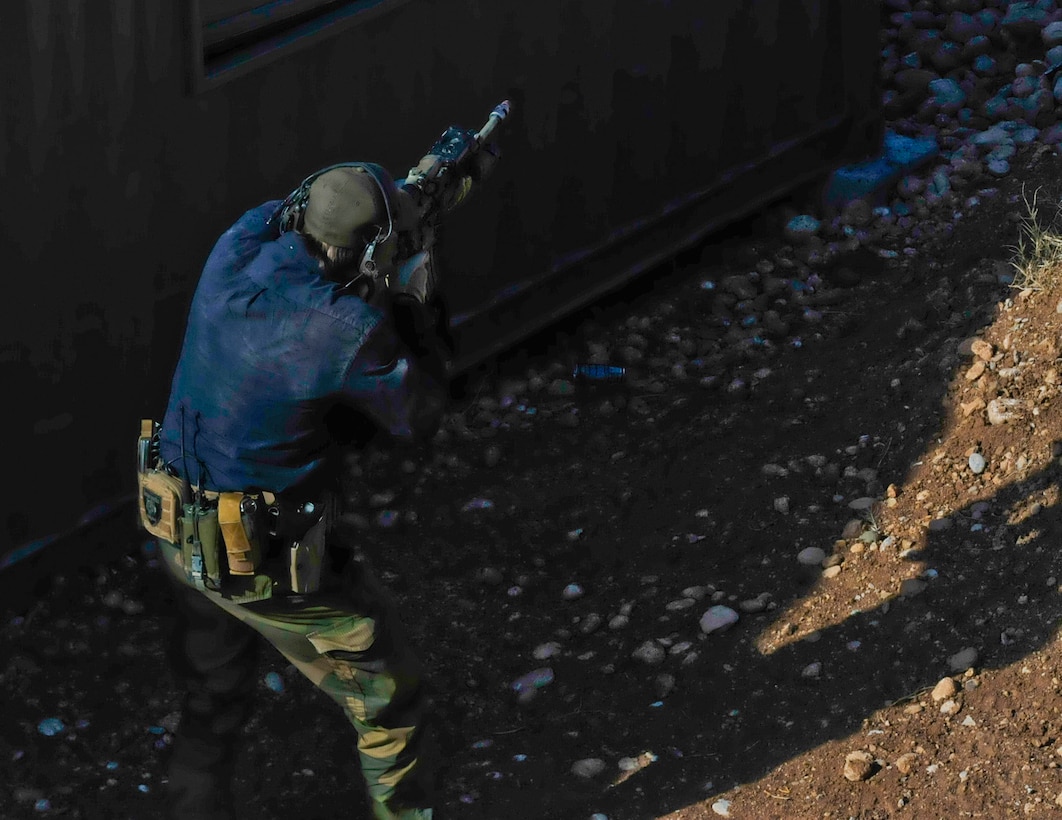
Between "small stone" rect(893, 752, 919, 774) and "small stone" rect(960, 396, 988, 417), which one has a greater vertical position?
"small stone" rect(960, 396, 988, 417)

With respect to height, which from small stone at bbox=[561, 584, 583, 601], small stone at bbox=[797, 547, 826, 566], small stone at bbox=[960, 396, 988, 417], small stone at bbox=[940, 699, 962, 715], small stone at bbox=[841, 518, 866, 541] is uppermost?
small stone at bbox=[960, 396, 988, 417]

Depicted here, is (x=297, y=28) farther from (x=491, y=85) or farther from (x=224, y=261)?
(x=224, y=261)

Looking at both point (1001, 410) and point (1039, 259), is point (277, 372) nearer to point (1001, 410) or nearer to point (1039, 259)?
point (1001, 410)

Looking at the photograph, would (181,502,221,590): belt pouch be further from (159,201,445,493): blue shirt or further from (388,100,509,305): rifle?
(388,100,509,305): rifle

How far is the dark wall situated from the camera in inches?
169

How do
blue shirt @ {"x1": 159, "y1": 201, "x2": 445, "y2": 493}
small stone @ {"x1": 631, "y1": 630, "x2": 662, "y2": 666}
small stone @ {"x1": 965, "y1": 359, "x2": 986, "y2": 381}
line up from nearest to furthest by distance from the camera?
blue shirt @ {"x1": 159, "y1": 201, "x2": 445, "y2": 493}, small stone @ {"x1": 631, "y1": 630, "x2": 662, "y2": 666}, small stone @ {"x1": 965, "y1": 359, "x2": 986, "y2": 381}

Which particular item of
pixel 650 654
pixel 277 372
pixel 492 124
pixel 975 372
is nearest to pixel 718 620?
pixel 650 654

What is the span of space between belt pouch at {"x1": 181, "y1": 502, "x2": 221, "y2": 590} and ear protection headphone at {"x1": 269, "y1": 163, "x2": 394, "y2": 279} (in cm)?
64

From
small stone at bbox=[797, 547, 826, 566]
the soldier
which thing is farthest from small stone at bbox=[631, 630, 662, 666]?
the soldier

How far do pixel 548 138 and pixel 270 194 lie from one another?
1241mm

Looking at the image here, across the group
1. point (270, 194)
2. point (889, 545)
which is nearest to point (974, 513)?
point (889, 545)

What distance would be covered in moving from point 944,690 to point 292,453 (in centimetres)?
182

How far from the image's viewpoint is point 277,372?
3309 millimetres

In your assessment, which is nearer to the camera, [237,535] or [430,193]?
[237,535]
